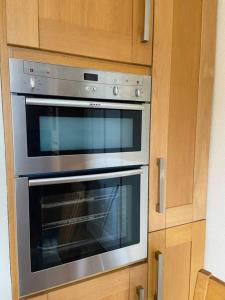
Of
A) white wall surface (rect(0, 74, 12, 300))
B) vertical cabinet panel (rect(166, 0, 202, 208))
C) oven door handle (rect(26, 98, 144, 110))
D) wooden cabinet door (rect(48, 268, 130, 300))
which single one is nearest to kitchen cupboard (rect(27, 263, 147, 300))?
wooden cabinet door (rect(48, 268, 130, 300))

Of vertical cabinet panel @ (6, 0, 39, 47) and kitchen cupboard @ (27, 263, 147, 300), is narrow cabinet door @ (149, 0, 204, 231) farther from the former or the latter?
vertical cabinet panel @ (6, 0, 39, 47)

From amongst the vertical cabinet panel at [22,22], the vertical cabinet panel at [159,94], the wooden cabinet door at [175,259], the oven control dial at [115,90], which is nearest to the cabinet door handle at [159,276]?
the wooden cabinet door at [175,259]

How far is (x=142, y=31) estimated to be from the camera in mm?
1008

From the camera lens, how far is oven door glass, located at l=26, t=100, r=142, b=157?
0.86 metres

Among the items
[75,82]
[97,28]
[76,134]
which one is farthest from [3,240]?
[97,28]

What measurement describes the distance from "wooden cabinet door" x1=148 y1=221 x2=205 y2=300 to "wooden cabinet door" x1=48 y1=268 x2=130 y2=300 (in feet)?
0.44

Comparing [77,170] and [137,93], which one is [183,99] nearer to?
[137,93]

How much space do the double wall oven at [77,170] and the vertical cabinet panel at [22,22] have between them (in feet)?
0.22

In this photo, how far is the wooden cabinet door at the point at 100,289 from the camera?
96cm

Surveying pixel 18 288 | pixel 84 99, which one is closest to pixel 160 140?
pixel 84 99

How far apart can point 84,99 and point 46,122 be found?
164mm

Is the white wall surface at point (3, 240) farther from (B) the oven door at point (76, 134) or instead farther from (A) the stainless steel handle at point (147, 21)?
(A) the stainless steel handle at point (147, 21)

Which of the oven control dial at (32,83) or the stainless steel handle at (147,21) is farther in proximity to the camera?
the stainless steel handle at (147,21)

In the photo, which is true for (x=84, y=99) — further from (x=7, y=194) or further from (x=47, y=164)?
(x=7, y=194)
